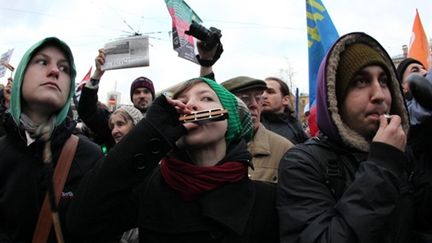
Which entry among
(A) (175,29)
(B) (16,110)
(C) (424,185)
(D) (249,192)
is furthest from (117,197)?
(A) (175,29)

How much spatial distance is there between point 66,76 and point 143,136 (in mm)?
902

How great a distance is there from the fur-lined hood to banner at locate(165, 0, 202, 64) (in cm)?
242

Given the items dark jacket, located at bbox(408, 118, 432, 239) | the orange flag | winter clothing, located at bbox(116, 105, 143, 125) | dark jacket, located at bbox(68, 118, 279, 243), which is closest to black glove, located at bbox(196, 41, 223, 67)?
dark jacket, located at bbox(68, 118, 279, 243)

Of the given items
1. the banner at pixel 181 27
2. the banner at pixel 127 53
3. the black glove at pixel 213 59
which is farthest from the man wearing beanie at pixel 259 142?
the banner at pixel 127 53

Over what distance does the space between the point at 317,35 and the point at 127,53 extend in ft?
6.59

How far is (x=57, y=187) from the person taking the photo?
2088 millimetres

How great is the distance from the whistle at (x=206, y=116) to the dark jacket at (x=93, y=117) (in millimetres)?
1785

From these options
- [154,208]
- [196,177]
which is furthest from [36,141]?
[196,177]

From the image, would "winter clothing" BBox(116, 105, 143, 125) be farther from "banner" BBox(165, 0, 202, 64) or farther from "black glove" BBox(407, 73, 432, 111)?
"black glove" BBox(407, 73, 432, 111)

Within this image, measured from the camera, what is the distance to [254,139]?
3.10 m

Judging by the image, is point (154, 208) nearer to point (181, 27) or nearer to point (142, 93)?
point (181, 27)

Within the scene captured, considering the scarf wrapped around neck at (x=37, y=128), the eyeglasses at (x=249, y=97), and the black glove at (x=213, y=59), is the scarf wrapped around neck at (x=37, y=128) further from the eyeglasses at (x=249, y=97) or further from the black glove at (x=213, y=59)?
the eyeglasses at (x=249, y=97)

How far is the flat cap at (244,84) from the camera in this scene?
128 inches

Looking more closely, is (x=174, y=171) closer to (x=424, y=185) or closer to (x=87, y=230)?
(x=87, y=230)
